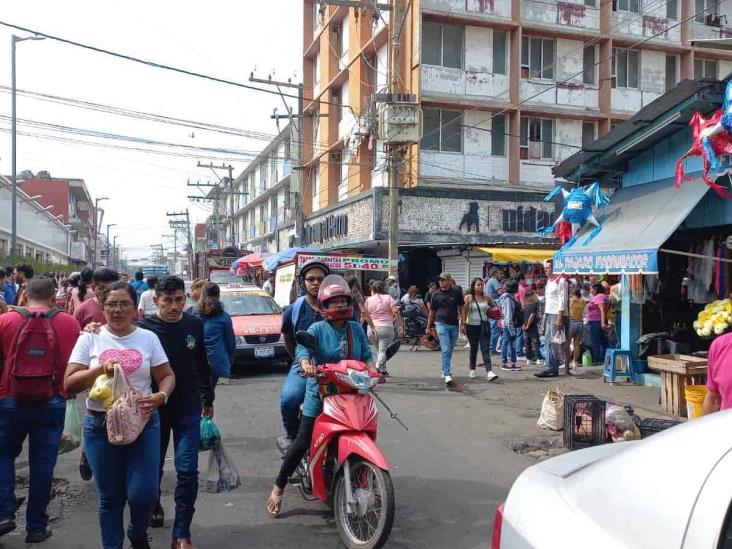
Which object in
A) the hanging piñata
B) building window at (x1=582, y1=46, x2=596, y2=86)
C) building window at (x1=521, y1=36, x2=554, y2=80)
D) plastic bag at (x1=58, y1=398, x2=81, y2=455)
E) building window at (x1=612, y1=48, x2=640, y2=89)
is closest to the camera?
plastic bag at (x1=58, y1=398, x2=81, y2=455)

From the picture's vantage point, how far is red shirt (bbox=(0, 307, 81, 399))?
4.25 m

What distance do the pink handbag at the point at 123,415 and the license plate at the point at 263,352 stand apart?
7921 millimetres

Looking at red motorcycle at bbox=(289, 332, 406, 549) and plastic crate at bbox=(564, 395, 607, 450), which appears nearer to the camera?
red motorcycle at bbox=(289, 332, 406, 549)

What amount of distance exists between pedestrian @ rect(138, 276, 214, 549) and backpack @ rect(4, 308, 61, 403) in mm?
741

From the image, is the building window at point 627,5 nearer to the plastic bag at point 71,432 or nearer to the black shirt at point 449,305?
the black shirt at point 449,305

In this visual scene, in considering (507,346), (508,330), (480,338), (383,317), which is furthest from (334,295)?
(507,346)

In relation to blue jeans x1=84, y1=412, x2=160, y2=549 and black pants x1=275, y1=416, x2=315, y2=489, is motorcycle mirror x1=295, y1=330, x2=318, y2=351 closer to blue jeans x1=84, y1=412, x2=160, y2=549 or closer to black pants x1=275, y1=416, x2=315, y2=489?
black pants x1=275, y1=416, x2=315, y2=489

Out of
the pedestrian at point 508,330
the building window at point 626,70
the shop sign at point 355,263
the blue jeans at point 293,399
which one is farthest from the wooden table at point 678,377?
the building window at point 626,70

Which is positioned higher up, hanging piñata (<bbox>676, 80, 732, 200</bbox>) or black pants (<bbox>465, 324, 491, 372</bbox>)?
hanging piñata (<bbox>676, 80, 732, 200</bbox>)

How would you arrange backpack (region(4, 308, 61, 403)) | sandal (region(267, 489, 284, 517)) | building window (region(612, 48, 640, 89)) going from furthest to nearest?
building window (region(612, 48, 640, 89)), sandal (region(267, 489, 284, 517)), backpack (region(4, 308, 61, 403))

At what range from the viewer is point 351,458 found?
163 inches

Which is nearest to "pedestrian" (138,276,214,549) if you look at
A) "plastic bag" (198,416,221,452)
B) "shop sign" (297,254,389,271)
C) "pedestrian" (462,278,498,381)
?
"plastic bag" (198,416,221,452)

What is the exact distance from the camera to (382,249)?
25.5 m

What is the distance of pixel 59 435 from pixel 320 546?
194 cm
